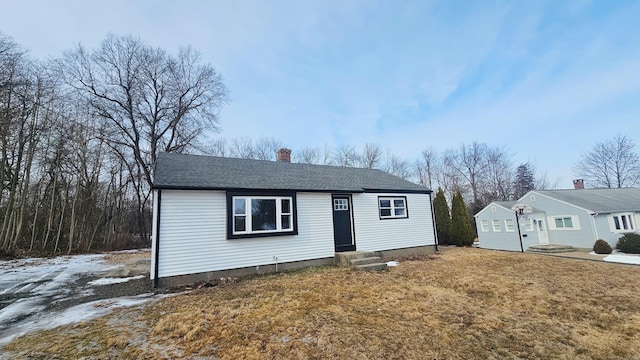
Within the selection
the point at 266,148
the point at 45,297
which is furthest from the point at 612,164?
the point at 45,297

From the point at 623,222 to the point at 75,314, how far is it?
90.0ft

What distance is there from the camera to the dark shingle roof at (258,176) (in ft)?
24.9

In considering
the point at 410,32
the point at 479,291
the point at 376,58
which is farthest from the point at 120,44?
the point at 479,291

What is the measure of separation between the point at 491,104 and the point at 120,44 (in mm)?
26670

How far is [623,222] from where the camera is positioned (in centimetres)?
1642

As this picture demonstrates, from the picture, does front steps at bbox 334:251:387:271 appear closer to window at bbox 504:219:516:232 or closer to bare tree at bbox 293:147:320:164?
window at bbox 504:219:516:232

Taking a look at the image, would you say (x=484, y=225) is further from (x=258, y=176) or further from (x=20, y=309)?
(x=20, y=309)

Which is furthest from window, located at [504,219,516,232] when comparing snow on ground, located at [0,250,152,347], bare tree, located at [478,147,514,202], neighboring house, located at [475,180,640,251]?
snow on ground, located at [0,250,152,347]

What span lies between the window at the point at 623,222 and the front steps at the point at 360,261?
61.1 feet

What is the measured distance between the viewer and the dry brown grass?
124 inches

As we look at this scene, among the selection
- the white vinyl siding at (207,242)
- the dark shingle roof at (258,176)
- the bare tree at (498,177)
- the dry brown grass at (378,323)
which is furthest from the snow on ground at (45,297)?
the bare tree at (498,177)

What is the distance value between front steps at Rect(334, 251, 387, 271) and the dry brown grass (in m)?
1.53

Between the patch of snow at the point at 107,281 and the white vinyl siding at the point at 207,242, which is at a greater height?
the white vinyl siding at the point at 207,242

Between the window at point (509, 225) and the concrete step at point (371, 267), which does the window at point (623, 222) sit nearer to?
Answer: the window at point (509, 225)
